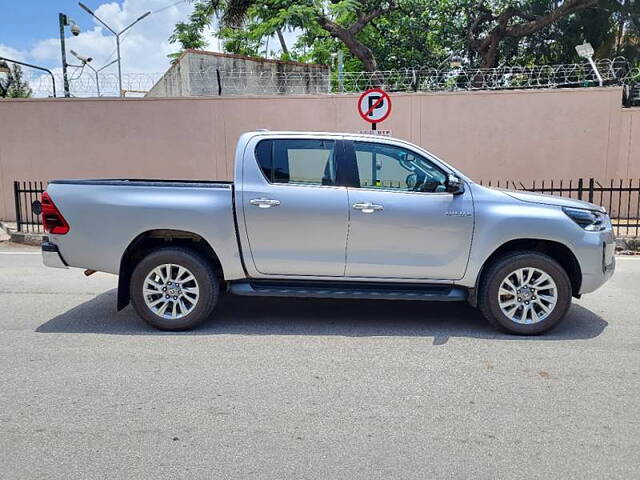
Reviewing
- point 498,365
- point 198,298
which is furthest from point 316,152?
point 498,365

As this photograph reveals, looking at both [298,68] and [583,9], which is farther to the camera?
[583,9]

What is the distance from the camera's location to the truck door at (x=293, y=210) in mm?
5324

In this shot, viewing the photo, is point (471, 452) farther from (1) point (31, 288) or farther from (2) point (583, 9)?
(2) point (583, 9)

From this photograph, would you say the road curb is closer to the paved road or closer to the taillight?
the paved road

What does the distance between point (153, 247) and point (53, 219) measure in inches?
38.9

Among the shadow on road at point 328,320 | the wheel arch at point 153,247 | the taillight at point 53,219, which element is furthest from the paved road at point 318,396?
the taillight at point 53,219

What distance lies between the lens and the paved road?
3176mm

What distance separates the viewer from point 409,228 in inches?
209

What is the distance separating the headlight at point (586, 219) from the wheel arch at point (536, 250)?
27 cm

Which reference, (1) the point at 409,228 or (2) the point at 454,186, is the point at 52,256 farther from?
(2) the point at 454,186

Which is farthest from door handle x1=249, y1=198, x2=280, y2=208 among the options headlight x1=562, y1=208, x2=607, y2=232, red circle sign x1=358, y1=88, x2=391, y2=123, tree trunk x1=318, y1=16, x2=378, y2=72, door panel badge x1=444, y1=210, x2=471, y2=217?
tree trunk x1=318, y1=16, x2=378, y2=72

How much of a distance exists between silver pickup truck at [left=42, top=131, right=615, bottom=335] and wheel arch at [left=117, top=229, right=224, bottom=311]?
0.07 feet

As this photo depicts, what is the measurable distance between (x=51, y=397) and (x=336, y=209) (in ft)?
9.27

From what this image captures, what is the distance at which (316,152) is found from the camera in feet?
18.4
